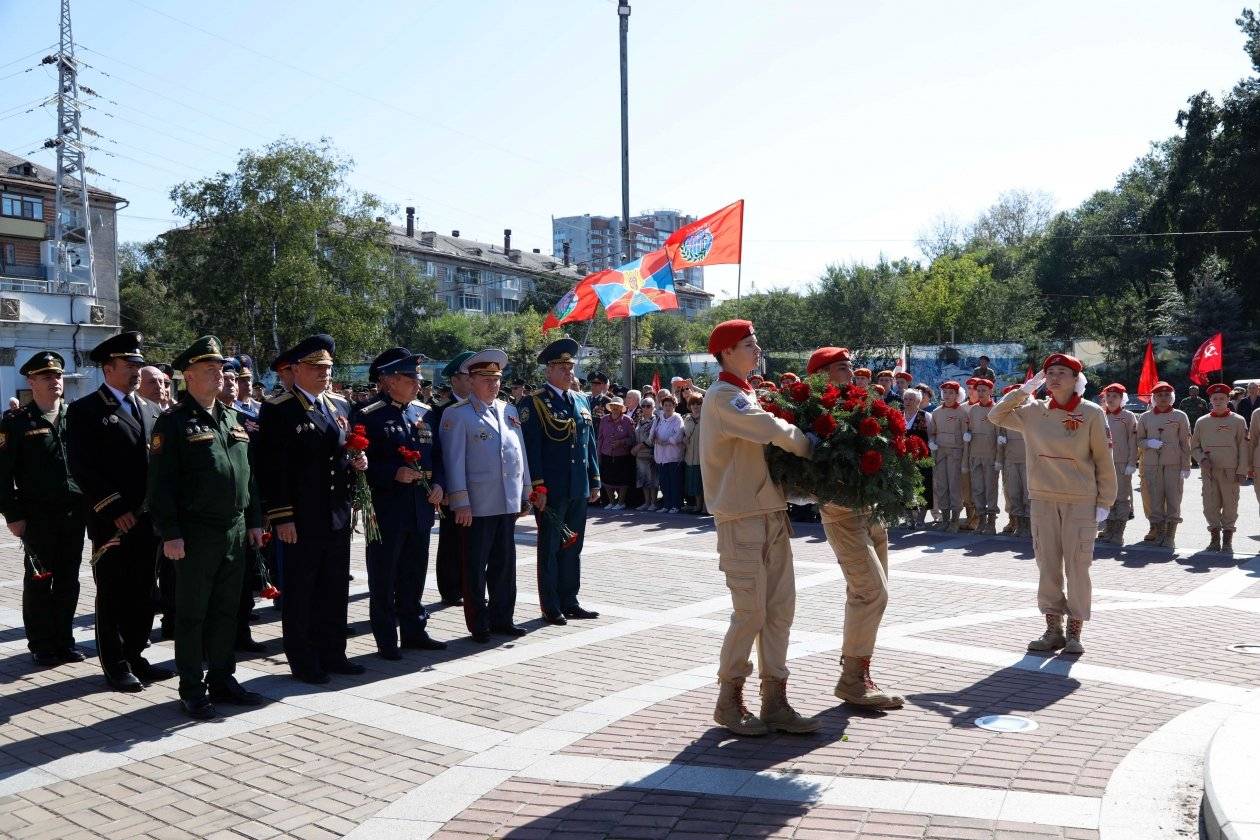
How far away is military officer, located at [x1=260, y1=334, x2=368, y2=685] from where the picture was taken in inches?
274

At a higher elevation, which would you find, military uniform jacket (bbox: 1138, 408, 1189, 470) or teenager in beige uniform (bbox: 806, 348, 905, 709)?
military uniform jacket (bbox: 1138, 408, 1189, 470)

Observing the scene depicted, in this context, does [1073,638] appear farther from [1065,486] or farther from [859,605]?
[859,605]

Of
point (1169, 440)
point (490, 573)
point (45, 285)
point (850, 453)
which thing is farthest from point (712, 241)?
point (45, 285)

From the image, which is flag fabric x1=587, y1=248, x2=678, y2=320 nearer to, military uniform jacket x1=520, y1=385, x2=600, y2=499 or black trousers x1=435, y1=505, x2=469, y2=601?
black trousers x1=435, y1=505, x2=469, y2=601

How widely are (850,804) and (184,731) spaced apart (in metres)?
3.73

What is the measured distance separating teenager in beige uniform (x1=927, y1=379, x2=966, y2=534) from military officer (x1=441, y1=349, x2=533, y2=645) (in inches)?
321

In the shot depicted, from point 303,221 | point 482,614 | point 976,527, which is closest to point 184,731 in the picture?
point 482,614

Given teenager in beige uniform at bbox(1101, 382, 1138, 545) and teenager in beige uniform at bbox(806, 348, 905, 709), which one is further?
teenager in beige uniform at bbox(1101, 382, 1138, 545)

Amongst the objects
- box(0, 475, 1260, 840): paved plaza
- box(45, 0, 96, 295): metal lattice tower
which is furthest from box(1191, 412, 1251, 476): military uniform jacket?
box(45, 0, 96, 295): metal lattice tower

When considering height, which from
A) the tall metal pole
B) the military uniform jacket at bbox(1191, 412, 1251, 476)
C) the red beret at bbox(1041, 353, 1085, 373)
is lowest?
the military uniform jacket at bbox(1191, 412, 1251, 476)

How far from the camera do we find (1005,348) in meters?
36.6

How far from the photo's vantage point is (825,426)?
18.1 ft

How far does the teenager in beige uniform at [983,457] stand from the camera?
47.4 ft

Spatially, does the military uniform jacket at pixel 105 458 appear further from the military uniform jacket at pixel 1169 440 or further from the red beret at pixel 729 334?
the military uniform jacket at pixel 1169 440
